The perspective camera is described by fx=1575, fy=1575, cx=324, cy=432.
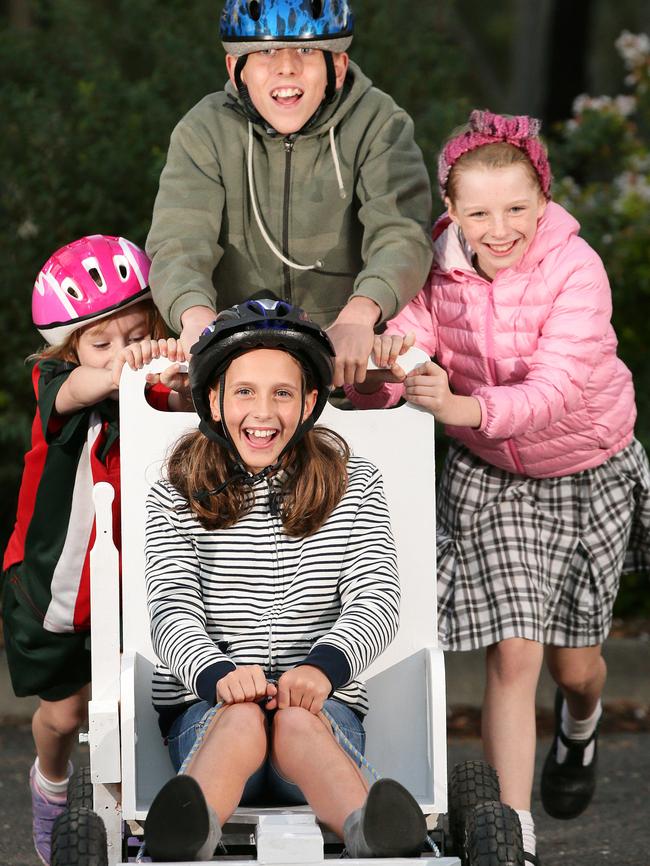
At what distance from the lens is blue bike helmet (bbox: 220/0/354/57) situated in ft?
14.4

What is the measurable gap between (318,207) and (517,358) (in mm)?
728

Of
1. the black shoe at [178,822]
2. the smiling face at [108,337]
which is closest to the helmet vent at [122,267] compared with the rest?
the smiling face at [108,337]

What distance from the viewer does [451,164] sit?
4531mm

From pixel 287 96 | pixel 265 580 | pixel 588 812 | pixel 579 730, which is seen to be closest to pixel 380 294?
pixel 287 96

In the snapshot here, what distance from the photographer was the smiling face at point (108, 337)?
4.76 metres

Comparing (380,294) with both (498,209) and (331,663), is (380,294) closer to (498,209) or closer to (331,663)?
(498,209)

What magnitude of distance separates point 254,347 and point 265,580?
590mm

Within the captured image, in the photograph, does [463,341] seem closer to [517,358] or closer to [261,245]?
[517,358]

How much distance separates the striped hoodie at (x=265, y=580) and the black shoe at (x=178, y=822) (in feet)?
1.99

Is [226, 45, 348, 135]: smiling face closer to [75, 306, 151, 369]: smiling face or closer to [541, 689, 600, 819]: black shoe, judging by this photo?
[75, 306, 151, 369]: smiling face

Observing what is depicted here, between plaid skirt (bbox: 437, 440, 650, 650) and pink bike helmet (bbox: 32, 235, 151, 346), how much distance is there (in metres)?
1.15

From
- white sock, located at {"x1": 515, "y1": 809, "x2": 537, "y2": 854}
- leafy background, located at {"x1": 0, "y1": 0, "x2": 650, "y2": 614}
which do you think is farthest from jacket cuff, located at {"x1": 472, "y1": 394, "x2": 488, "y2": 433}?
leafy background, located at {"x1": 0, "y1": 0, "x2": 650, "y2": 614}

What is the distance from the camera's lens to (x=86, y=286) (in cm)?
470

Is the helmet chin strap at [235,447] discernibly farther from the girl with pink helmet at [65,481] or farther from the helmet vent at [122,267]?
the helmet vent at [122,267]
